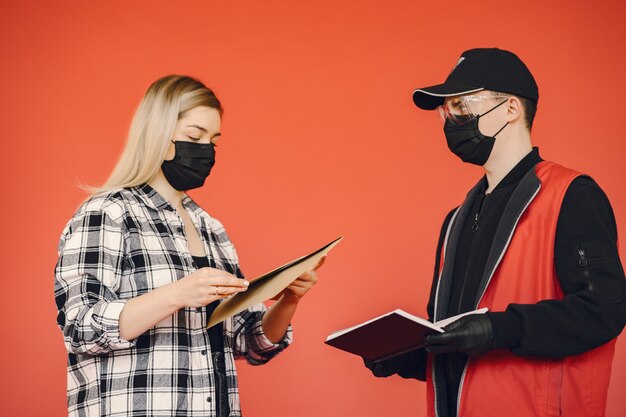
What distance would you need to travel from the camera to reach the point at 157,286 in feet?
5.61

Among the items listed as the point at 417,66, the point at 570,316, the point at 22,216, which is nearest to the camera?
the point at 570,316

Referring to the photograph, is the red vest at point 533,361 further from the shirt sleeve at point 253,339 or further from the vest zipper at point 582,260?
the shirt sleeve at point 253,339

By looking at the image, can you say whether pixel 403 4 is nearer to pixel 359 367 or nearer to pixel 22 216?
→ pixel 359 367

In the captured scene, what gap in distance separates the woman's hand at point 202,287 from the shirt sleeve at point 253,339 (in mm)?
433

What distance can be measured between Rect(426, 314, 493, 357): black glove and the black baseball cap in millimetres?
567

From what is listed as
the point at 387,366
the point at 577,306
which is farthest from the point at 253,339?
the point at 577,306

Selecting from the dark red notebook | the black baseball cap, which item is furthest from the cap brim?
the dark red notebook

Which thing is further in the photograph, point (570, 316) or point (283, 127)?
point (283, 127)

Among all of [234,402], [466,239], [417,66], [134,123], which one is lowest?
[234,402]

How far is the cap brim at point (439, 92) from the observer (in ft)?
5.98

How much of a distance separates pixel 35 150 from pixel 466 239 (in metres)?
1.72

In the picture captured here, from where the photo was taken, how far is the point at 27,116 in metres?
2.83

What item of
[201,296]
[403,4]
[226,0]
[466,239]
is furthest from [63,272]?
[403,4]

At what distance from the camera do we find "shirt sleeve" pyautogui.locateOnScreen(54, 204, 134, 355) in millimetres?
1580
